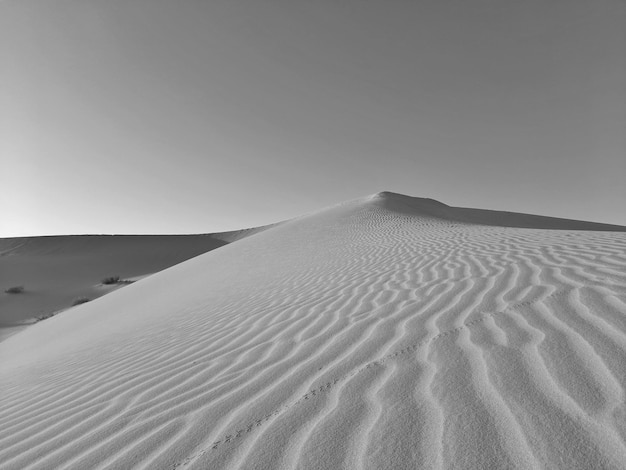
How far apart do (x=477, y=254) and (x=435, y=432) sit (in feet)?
16.6

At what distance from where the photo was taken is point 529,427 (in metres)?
1.39

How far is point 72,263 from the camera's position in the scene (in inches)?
1172

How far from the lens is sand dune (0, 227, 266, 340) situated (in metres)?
16.9

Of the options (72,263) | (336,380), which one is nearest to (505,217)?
(336,380)

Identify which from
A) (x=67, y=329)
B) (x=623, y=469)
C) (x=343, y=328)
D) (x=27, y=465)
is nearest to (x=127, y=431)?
(x=27, y=465)

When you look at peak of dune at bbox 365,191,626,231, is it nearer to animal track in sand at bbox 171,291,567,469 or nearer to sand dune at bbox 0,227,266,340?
sand dune at bbox 0,227,266,340

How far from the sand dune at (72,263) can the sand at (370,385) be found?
10.9m

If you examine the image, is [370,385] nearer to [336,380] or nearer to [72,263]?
[336,380]

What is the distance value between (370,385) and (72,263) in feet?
112

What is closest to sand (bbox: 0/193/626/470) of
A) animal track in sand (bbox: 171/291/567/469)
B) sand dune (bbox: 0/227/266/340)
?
animal track in sand (bbox: 171/291/567/469)

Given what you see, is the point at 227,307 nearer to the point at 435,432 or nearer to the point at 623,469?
the point at 435,432

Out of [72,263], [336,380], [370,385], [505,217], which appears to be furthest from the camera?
[505,217]

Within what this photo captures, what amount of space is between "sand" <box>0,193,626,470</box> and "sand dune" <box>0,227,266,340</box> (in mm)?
10894

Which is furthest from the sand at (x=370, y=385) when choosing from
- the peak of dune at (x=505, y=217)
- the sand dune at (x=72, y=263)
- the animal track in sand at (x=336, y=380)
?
the peak of dune at (x=505, y=217)
